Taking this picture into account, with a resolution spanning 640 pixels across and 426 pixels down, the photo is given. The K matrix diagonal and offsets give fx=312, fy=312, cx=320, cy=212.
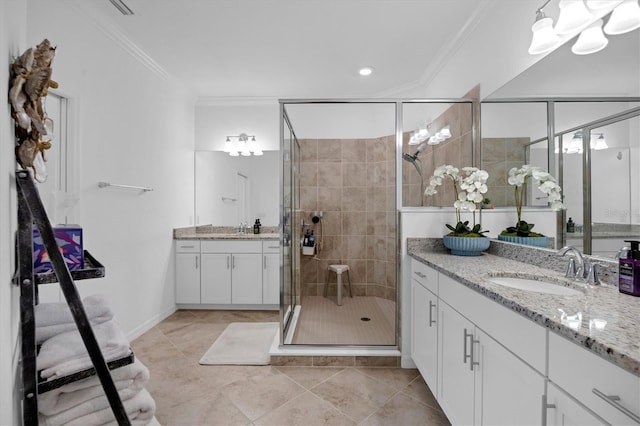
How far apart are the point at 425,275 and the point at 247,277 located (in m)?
2.23

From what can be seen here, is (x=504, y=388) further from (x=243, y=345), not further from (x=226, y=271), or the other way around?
(x=226, y=271)

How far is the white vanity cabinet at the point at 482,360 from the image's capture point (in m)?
0.95

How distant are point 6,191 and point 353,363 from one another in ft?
7.36

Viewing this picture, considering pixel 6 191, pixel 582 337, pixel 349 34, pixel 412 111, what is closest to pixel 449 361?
pixel 582 337

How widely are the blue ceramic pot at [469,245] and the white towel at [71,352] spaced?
74.9 inches

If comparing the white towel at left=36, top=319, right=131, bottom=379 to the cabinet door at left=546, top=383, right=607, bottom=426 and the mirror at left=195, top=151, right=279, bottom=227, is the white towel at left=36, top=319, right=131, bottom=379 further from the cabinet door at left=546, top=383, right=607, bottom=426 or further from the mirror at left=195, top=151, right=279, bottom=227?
the mirror at left=195, top=151, right=279, bottom=227

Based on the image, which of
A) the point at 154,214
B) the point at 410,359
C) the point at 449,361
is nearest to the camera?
the point at 449,361

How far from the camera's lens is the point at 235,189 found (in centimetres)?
399

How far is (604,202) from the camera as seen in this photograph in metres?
1.31

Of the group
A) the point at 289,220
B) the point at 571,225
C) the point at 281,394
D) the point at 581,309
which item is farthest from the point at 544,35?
the point at 281,394

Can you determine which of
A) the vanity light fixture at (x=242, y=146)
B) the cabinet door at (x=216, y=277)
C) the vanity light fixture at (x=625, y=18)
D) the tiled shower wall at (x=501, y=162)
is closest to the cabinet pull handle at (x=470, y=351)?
the tiled shower wall at (x=501, y=162)

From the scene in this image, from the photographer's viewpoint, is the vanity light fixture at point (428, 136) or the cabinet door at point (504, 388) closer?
the cabinet door at point (504, 388)

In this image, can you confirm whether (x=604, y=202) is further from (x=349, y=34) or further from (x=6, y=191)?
(x=349, y=34)

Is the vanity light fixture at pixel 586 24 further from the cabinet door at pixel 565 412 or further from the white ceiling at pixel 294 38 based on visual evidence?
the cabinet door at pixel 565 412
